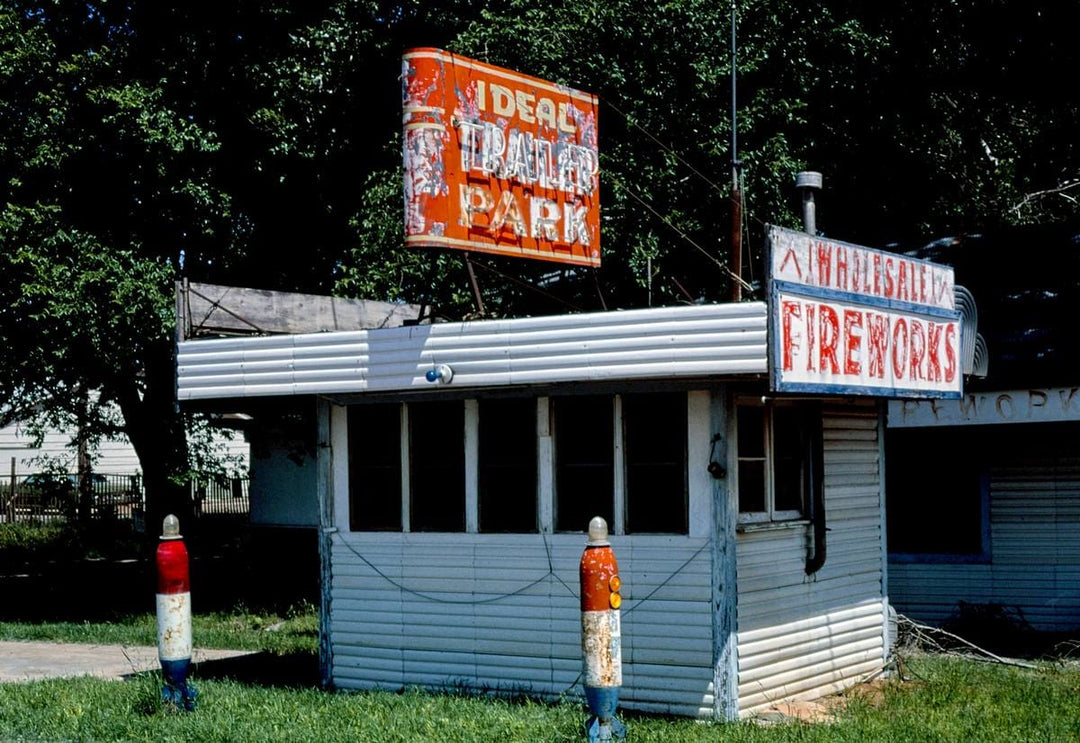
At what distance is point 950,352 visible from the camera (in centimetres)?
1192

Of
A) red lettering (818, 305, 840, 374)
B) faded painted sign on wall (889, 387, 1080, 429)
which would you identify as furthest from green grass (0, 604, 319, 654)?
red lettering (818, 305, 840, 374)

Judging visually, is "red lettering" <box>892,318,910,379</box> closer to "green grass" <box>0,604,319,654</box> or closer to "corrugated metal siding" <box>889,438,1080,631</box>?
"corrugated metal siding" <box>889,438,1080,631</box>

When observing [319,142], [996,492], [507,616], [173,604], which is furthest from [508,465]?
[319,142]

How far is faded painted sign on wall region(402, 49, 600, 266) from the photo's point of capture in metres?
11.1

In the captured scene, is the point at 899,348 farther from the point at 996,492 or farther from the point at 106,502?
the point at 106,502

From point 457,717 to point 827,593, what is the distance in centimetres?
351

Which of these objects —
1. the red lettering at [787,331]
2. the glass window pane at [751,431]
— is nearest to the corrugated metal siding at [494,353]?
the red lettering at [787,331]

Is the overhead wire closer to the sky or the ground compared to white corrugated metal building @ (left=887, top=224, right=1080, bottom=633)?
closer to the sky

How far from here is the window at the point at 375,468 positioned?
12086 mm

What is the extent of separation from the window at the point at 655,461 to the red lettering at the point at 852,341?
122cm

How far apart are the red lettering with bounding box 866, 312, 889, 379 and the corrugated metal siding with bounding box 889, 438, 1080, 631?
4.63 meters

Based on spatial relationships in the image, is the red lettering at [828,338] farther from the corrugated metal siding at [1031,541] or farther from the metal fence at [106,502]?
the metal fence at [106,502]

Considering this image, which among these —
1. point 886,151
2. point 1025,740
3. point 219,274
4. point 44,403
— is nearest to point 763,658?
point 1025,740

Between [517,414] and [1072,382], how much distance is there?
5.82m
